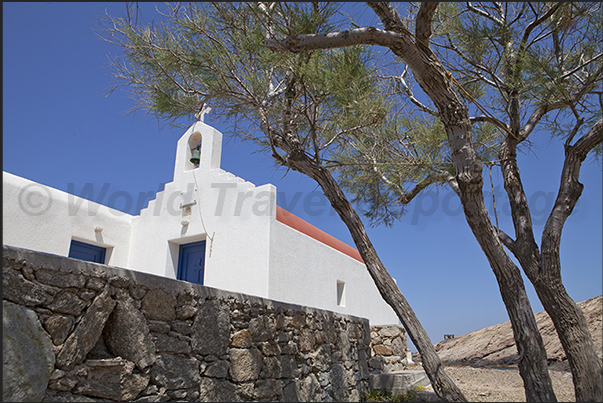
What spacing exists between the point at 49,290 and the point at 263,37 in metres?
2.70

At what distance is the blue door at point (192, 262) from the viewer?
7.95 meters

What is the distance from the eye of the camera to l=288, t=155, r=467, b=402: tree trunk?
378 cm

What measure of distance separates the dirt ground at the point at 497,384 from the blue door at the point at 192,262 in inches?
182

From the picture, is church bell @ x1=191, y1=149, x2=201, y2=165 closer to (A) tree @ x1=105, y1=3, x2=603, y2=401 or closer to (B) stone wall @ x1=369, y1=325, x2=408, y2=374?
(A) tree @ x1=105, y1=3, x2=603, y2=401

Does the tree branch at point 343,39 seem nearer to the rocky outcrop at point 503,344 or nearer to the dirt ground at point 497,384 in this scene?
the dirt ground at point 497,384

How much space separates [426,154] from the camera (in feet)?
19.5

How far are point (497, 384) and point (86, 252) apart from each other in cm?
710

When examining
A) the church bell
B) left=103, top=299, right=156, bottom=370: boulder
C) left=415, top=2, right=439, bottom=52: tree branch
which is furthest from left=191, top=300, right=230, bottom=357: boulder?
the church bell

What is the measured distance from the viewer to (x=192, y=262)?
8.16m

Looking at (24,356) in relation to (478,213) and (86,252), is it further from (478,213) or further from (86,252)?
(86,252)

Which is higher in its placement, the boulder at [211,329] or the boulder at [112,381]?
the boulder at [211,329]

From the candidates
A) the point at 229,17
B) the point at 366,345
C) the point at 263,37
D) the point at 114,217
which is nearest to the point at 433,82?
the point at 263,37

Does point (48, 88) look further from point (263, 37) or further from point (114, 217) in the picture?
point (114, 217)

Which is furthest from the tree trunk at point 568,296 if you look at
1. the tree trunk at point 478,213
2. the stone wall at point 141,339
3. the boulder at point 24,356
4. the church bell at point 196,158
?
the church bell at point 196,158
